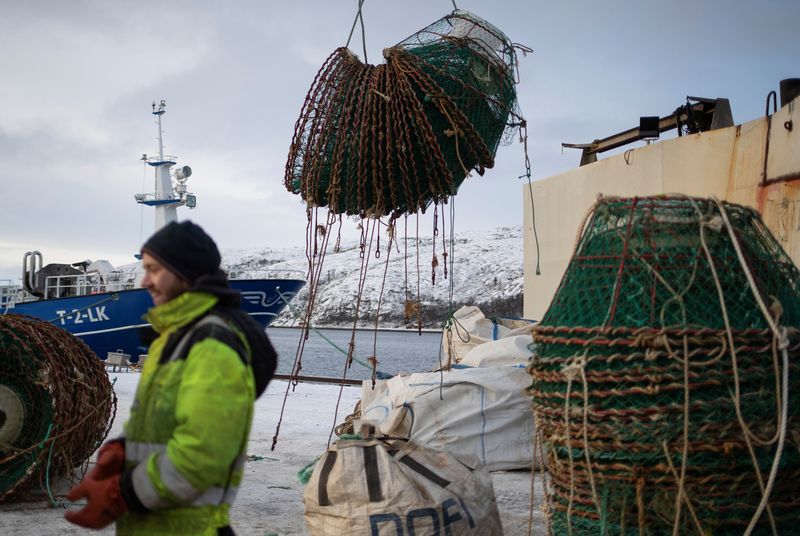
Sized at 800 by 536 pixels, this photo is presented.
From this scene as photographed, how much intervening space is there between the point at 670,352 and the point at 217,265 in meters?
1.65

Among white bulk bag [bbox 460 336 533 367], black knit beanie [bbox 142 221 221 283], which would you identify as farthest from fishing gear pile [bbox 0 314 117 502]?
black knit beanie [bbox 142 221 221 283]

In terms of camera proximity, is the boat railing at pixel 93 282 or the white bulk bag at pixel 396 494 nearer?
the white bulk bag at pixel 396 494

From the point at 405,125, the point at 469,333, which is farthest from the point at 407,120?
the point at 469,333

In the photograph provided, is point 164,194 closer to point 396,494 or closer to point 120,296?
point 120,296

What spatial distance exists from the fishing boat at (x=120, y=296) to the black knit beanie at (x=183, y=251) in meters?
21.9

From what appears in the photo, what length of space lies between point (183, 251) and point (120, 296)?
2331cm

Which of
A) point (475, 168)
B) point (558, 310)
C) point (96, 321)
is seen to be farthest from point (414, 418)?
point (96, 321)

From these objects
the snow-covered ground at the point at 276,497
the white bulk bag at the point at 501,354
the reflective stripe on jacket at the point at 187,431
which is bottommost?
the snow-covered ground at the point at 276,497

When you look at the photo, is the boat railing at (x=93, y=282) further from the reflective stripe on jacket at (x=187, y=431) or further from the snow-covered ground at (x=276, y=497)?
the reflective stripe on jacket at (x=187, y=431)

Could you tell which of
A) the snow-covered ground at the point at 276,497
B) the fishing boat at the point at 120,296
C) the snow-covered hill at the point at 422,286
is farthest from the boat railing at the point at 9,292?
the snow-covered hill at the point at 422,286

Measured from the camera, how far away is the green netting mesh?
490 centimetres

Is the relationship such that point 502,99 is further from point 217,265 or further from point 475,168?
point 217,265

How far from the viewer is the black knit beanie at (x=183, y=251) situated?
2199mm

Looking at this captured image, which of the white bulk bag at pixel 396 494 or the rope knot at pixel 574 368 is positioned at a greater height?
the rope knot at pixel 574 368
